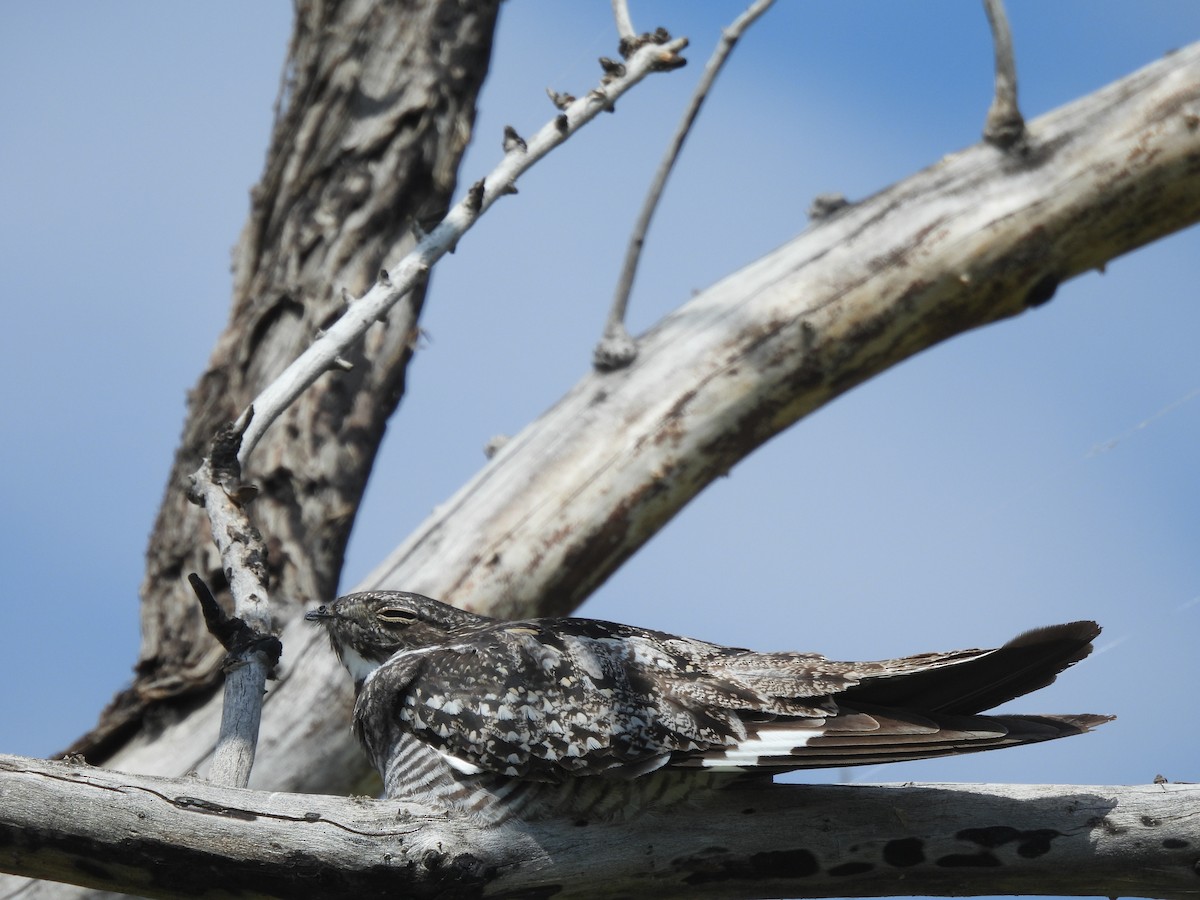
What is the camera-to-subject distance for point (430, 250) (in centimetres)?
339

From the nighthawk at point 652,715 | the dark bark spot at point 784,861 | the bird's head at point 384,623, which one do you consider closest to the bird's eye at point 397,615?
the bird's head at point 384,623

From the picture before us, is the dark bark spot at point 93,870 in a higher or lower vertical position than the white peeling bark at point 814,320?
lower

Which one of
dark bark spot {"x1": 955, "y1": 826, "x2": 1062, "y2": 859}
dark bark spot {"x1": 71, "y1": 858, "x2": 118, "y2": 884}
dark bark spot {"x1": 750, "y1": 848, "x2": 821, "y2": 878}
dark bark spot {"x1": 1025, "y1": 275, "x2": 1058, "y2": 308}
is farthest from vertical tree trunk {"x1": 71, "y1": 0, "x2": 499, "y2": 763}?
dark bark spot {"x1": 955, "y1": 826, "x2": 1062, "y2": 859}

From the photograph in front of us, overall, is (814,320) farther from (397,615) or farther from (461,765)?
(461,765)

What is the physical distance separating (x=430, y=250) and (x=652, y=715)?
145cm

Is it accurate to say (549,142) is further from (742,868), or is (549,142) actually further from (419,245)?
(742,868)

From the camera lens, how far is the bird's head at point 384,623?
3340 millimetres

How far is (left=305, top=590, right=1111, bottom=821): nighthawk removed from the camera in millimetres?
2537

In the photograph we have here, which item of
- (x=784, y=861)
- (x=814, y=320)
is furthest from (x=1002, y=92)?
(x=784, y=861)

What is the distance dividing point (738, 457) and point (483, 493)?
3.30 feet

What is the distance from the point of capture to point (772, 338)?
481cm

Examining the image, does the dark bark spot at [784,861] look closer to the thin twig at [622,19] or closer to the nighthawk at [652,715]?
the nighthawk at [652,715]

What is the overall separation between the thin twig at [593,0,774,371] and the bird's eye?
5.78 feet

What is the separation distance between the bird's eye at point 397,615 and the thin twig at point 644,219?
1762 mm
